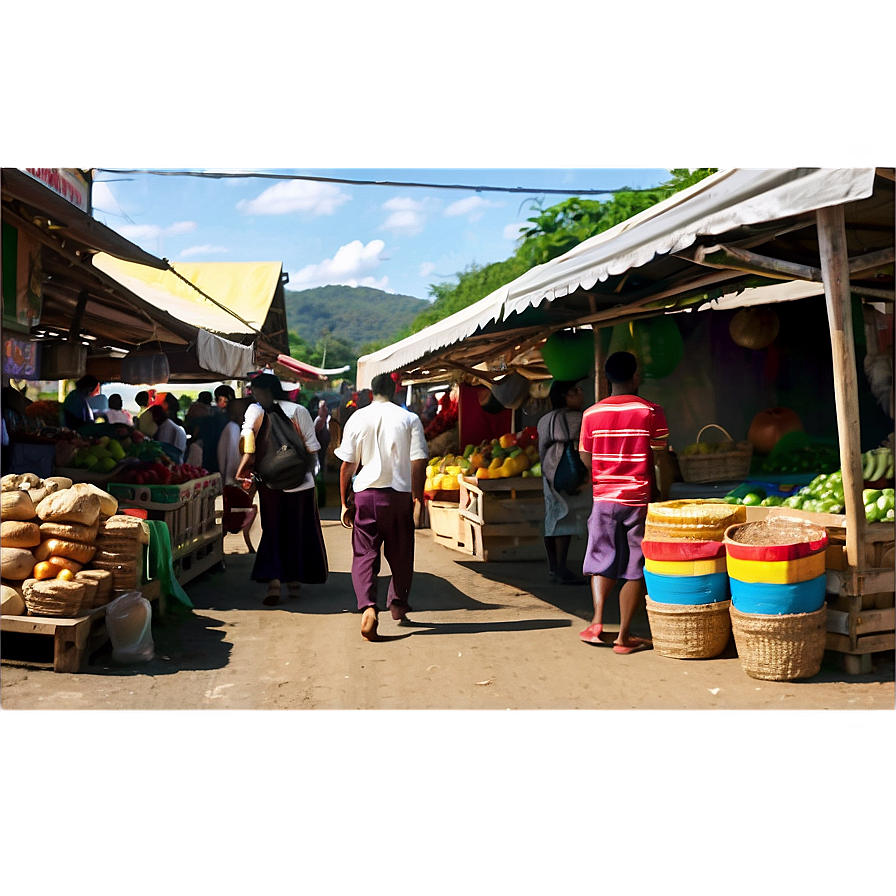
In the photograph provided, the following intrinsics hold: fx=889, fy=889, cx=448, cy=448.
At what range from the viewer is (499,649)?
571 cm

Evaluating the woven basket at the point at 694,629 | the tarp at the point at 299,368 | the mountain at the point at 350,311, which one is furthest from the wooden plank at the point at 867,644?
the mountain at the point at 350,311

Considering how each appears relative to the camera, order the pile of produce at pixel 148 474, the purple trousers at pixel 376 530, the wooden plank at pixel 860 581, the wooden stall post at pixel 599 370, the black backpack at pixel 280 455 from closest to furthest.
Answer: the wooden plank at pixel 860 581
the purple trousers at pixel 376 530
the black backpack at pixel 280 455
the pile of produce at pixel 148 474
the wooden stall post at pixel 599 370

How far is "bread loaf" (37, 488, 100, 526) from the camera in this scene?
522cm

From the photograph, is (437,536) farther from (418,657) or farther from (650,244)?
(650,244)

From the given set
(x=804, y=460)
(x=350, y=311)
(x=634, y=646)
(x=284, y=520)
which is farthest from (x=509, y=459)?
(x=350, y=311)

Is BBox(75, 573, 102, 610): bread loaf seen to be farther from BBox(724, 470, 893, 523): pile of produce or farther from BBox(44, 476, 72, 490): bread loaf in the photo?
BBox(724, 470, 893, 523): pile of produce

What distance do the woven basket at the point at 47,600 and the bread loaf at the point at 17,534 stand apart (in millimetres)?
259

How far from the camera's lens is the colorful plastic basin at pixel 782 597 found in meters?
4.60

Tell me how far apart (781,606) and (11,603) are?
4149 mm

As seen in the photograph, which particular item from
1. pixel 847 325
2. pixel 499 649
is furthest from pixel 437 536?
pixel 847 325

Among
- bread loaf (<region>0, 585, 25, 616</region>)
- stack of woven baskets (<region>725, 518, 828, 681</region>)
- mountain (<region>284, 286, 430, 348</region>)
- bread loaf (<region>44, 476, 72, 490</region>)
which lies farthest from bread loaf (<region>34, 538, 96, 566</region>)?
mountain (<region>284, 286, 430, 348</region>)

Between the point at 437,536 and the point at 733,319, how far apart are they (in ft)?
15.3

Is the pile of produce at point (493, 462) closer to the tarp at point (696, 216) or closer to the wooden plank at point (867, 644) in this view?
the tarp at point (696, 216)

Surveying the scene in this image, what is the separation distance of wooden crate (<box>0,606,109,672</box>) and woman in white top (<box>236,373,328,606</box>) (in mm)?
2032
